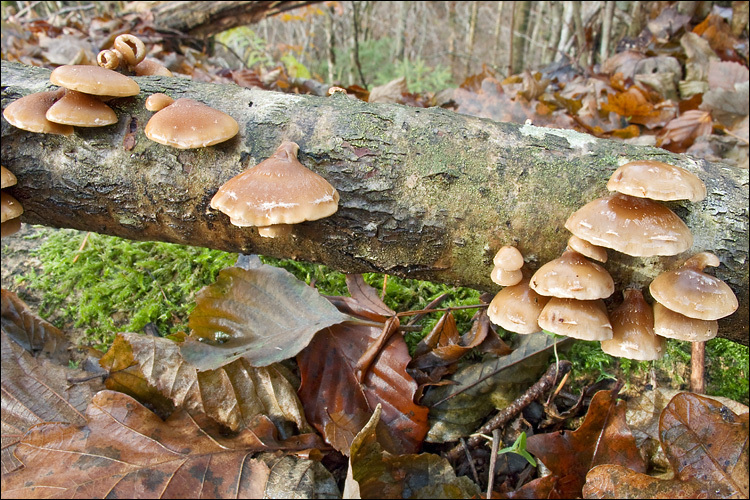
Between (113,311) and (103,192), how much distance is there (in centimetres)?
95

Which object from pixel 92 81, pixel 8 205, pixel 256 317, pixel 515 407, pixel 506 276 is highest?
pixel 92 81

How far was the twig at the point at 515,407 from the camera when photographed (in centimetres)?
193

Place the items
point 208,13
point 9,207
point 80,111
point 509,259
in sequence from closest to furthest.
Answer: point 509,259, point 80,111, point 9,207, point 208,13

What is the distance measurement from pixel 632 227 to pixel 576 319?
1.16ft

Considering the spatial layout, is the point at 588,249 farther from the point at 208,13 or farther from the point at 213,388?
the point at 208,13

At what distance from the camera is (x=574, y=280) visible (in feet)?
5.07

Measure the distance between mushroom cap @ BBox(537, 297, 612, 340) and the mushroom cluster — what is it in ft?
7.19

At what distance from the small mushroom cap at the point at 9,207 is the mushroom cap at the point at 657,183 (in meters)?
2.39

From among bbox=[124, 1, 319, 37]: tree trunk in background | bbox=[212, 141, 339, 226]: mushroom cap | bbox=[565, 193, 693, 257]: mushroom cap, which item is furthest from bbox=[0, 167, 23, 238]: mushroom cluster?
bbox=[124, 1, 319, 37]: tree trunk in background

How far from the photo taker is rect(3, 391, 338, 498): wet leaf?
62.6 inches

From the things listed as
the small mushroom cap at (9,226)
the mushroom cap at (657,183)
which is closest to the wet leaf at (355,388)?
the mushroom cap at (657,183)

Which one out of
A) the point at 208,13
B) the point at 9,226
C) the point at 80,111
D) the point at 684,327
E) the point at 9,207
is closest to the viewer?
the point at 684,327

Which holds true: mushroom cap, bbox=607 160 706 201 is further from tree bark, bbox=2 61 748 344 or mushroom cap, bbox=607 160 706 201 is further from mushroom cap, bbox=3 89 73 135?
mushroom cap, bbox=3 89 73 135

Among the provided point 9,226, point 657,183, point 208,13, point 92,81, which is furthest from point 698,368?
point 208,13
